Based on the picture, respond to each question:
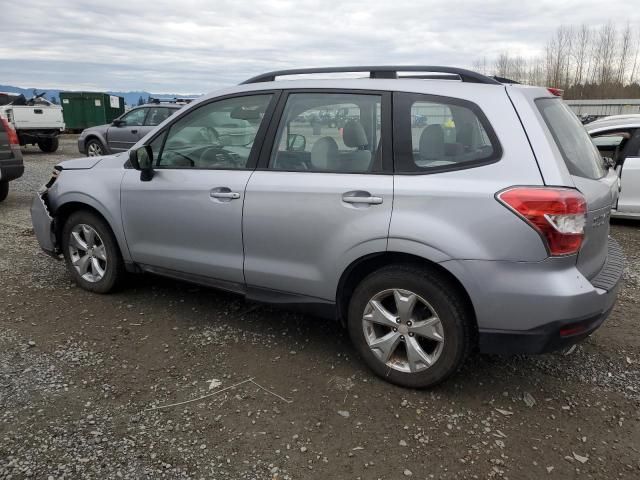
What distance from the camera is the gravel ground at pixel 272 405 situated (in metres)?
2.53

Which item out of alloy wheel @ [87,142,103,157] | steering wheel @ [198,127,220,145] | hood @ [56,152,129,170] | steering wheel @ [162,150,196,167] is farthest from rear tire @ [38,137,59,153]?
steering wheel @ [198,127,220,145]

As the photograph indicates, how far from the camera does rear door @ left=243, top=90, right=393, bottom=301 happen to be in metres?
3.03

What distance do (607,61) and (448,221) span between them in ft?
173

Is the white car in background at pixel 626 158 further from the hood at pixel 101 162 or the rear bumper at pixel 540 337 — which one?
the hood at pixel 101 162

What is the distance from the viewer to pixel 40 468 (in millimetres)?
2463

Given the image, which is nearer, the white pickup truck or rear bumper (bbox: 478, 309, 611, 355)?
A: rear bumper (bbox: 478, 309, 611, 355)

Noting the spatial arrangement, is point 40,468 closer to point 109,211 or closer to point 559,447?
point 109,211

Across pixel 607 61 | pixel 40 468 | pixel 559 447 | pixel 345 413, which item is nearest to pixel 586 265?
pixel 559 447

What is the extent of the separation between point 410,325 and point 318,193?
3.04 ft

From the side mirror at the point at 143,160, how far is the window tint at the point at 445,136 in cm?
200

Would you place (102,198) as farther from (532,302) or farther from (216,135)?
(532,302)

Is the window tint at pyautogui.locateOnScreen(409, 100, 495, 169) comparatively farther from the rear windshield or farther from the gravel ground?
the gravel ground

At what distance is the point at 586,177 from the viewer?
291cm

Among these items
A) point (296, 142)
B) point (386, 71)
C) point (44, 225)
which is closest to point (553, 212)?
point (386, 71)
